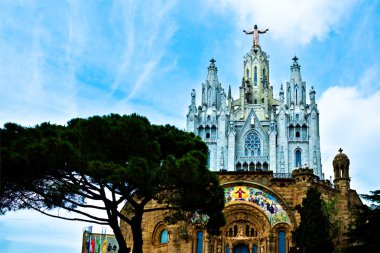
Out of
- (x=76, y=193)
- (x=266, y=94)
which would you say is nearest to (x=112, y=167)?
(x=76, y=193)

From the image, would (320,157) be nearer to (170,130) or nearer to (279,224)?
(279,224)

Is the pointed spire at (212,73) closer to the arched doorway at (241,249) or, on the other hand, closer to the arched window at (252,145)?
the arched window at (252,145)

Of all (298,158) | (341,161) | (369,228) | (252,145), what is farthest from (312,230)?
(252,145)

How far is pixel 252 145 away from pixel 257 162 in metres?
2.79

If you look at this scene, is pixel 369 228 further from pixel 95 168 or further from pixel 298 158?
pixel 298 158

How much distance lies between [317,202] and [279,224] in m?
4.94

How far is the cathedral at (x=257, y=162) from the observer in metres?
30.5

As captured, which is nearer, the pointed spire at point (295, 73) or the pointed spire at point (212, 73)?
the pointed spire at point (295, 73)

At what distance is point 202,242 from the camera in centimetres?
3094

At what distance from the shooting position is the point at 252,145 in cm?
7331

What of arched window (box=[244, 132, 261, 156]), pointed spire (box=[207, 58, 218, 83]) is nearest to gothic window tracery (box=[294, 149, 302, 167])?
arched window (box=[244, 132, 261, 156])

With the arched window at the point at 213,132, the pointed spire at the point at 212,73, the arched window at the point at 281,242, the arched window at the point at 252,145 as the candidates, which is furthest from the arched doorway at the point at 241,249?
the pointed spire at the point at 212,73

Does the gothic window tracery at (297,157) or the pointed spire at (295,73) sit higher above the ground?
the pointed spire at (295,73)

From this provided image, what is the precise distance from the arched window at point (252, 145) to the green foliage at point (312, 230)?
153 feet
